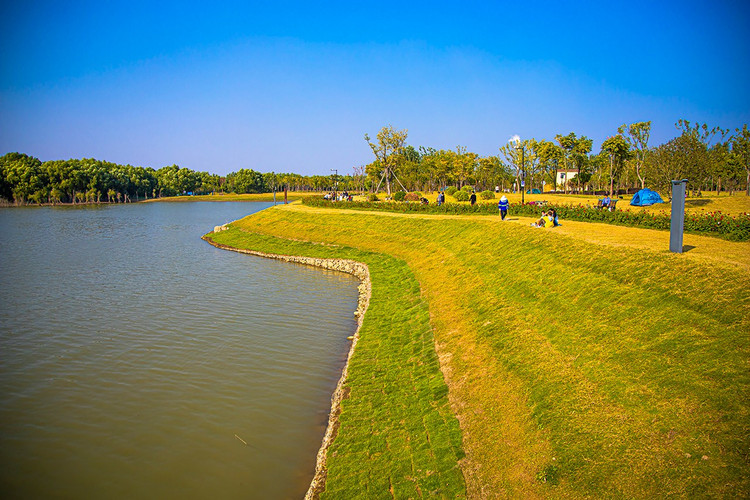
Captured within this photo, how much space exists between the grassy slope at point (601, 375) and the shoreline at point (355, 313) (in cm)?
48

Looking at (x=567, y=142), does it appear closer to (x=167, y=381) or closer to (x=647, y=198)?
(x=647, y=198)

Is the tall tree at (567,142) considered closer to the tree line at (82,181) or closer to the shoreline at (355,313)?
the shoreline at (355,313)

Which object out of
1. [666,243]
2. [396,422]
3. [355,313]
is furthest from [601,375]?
[355,313]

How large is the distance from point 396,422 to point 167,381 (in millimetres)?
9462

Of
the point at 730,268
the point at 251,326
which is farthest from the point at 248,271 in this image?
the point at 730,268

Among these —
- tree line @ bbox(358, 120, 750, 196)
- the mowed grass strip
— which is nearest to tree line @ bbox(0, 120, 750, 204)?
tree line @ bbox(358, 120, 750, 196)

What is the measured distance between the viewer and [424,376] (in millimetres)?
14367

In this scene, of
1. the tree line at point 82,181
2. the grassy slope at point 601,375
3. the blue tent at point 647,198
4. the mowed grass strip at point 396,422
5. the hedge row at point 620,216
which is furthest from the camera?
the tree line at point 82,181

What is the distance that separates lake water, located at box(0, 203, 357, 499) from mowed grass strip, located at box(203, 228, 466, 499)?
1180 millimetres

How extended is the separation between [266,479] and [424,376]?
567cm

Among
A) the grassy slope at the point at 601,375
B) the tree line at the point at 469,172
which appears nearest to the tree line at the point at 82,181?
the tree line at the point at 469,172

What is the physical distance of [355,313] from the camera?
80.4ft

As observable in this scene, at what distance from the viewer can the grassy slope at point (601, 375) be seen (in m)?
7.98

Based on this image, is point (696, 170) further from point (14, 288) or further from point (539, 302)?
point (14, 288)
